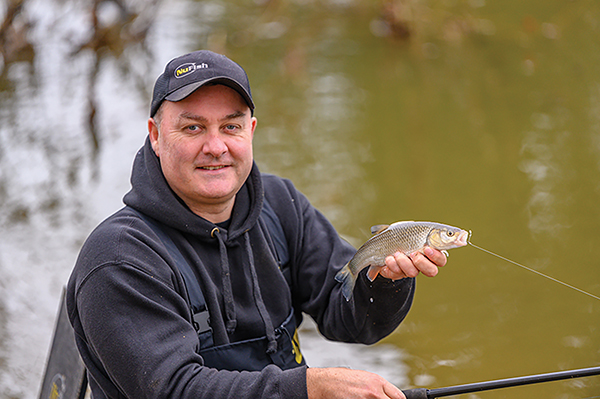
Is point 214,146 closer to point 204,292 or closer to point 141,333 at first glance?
point 204,292

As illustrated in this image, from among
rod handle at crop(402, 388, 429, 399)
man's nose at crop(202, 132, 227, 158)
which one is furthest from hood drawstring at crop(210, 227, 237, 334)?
rod handle at crop(402, 388, 429, 399)

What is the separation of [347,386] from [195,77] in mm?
1001

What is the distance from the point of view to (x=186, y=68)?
81.4 inches

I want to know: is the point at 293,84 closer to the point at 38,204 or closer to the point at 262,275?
the point at 38,204

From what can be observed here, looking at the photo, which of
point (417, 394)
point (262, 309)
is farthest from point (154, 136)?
point (417, 394)

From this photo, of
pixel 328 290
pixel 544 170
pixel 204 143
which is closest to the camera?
pixel 204 143

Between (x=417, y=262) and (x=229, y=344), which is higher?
(x=417, y=262)

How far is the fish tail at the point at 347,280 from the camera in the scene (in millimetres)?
2166

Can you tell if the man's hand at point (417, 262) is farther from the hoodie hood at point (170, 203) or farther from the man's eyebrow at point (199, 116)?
the man's eyebrow at point (199, 116)

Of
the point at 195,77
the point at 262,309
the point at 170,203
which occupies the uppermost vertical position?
the point at 195,77

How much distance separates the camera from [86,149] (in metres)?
6.94

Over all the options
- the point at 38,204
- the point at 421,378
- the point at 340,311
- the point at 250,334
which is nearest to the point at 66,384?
the point at 250,334

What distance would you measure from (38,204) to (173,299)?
14.3 ft

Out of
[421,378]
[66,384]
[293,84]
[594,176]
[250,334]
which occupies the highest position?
[293,84]
